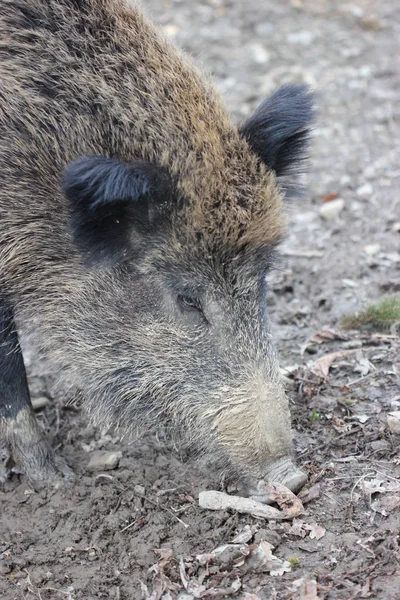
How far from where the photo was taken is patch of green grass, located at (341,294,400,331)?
19.2 feet

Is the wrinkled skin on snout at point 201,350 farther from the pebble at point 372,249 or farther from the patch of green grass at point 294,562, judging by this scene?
the pebble at point 372,249

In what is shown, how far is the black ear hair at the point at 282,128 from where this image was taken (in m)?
4.26

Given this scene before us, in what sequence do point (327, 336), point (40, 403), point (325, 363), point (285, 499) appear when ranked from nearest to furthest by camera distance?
point (285, 499) → point (325, 363) → point (40, 403) → point (327, 336)

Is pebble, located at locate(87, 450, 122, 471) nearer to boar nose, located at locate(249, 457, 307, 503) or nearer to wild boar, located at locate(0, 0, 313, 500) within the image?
wild boar, located at locate(0, 0, 313, 500)

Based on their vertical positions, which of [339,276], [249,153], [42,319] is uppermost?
[249,153]

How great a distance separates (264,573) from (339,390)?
1.62m

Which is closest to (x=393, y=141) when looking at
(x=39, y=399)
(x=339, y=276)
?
(x=339, y=276)

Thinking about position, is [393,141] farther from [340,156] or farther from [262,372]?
[262,372]

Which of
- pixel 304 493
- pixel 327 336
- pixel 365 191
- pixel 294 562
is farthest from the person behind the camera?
pixel 365 191

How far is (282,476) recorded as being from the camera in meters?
4.09

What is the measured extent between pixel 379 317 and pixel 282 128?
208 cm

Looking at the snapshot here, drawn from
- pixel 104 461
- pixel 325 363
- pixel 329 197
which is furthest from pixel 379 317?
pixel 329 197

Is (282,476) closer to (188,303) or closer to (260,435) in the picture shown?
(260,435)

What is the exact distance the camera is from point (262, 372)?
163 inches
